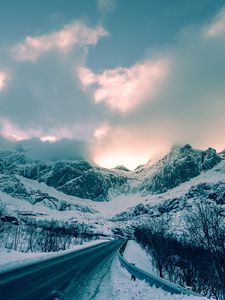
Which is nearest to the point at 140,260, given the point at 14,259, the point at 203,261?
the point at 203,261

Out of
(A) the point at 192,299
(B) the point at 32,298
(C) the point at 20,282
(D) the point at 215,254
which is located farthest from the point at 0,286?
(D) the point at 215,254

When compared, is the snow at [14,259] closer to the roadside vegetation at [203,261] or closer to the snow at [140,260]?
the roadside vegetation at [203,261]

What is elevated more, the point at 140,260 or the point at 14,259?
the point at 14,259

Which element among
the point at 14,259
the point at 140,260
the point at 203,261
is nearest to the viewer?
the point at 14,259

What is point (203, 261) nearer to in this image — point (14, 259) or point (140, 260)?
point (140, 260)

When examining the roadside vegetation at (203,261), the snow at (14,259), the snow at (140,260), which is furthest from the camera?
the snow at (140,260)

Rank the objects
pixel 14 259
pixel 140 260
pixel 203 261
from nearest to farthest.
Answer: pixel 14 259, pixel 140 260, pixel 203 261

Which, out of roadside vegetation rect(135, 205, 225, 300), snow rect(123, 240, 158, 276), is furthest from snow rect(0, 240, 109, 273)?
snow rect(123, 240, 158, 276)

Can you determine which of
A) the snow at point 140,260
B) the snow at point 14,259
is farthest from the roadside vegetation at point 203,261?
the snow at point 14,259

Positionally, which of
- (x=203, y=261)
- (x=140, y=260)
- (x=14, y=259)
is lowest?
(x=140, y=260)

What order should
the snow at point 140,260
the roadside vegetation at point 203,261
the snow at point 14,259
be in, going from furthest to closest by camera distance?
the snow at point 140,260, the roadside vegetation at point 203,261, the snow at point 14,259

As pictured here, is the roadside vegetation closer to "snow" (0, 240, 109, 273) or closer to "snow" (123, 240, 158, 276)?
"snow" (123, 240, 158, 276)

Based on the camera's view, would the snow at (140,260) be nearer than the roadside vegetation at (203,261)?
No

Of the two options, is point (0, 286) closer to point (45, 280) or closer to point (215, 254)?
point (45, 280)
